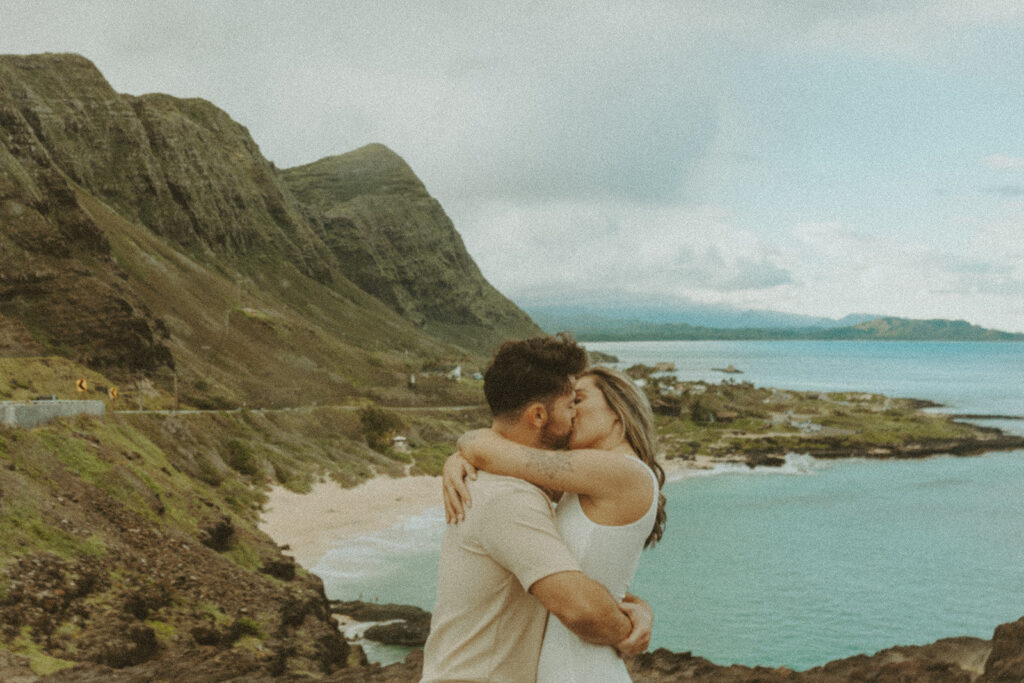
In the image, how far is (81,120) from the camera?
261 ft

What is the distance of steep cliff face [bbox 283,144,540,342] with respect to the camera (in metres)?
122

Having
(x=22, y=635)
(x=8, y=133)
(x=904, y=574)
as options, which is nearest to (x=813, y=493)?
(x=904, y=574)

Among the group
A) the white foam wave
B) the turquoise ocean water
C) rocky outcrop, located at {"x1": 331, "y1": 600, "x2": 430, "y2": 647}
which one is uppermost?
rocky outcrop, located at {"x1": 331, "y1": 600, "x2": 430, "y2": 647}

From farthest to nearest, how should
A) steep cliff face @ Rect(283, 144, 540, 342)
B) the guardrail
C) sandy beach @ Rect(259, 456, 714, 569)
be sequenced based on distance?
steep cliff face @ Rect(283, 144, 540, 342), sandy beach @ Rect(259, 456, 714, 569), the guardrail

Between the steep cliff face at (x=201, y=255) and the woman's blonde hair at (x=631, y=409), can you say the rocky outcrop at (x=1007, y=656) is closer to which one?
the woman's blonde hair at (x=631, y=409)

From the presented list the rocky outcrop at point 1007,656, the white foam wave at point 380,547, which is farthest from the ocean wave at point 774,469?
the rocky outcrop at point 1007,656

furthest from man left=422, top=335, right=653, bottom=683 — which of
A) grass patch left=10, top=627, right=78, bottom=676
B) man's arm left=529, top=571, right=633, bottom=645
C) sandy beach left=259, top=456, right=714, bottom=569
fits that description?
sandy beach left=259, top=456, right=714, bottom=569

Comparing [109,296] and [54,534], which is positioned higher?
[109,296]

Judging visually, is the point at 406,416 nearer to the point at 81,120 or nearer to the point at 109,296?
the point at 109,296

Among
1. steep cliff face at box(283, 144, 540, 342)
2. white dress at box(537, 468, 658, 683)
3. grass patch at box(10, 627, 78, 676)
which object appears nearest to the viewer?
white dress at box(537, 468, 658, 683)

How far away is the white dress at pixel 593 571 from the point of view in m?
2.62

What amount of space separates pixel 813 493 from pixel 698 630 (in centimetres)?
2782

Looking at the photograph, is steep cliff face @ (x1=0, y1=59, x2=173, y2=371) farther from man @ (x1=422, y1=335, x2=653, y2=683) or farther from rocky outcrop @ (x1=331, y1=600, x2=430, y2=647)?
man @ (x1=422, y1=335, x2=653, y2=683)

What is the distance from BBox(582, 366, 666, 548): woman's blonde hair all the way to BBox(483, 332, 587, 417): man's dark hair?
0.14 meters
